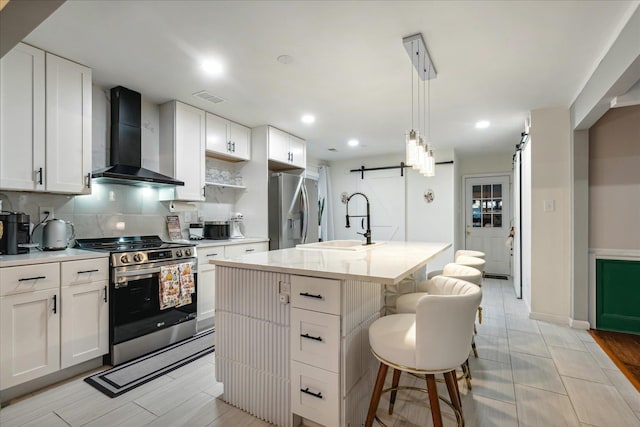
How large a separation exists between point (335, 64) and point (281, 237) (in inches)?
94.4

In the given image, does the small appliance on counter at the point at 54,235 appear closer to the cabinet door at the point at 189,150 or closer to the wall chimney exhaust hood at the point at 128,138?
the wall chimney exhaust hood at the point at 128,138

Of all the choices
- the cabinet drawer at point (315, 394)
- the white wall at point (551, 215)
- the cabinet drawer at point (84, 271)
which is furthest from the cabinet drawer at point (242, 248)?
the white wall at point (551, 215)

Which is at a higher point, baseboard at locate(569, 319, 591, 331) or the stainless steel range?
the stainless steel range

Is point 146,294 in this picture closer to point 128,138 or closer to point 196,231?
point 196,231

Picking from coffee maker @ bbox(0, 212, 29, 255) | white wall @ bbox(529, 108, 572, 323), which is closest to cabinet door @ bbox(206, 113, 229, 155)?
coffee maker @ bbox(0, 212, 29, 255)

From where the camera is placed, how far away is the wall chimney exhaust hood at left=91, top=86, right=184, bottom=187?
2859 mm

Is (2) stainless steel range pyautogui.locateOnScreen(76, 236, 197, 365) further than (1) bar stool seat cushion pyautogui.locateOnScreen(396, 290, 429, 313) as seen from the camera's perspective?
Yes

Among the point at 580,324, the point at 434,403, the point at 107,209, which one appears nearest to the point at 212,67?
the point at 107,209

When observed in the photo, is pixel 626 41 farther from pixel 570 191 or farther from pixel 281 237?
pixel 281 237

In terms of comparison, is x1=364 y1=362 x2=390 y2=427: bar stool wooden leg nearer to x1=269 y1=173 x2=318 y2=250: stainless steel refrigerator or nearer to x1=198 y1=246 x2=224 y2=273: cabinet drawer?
x1=198 y1=246 x2=224 y2=273: cabinet drawer

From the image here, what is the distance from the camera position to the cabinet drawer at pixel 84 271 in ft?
7.15

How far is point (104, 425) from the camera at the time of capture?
1.72m

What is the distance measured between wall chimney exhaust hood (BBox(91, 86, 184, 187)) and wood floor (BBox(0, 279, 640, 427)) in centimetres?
168

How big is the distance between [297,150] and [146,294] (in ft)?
9.67
